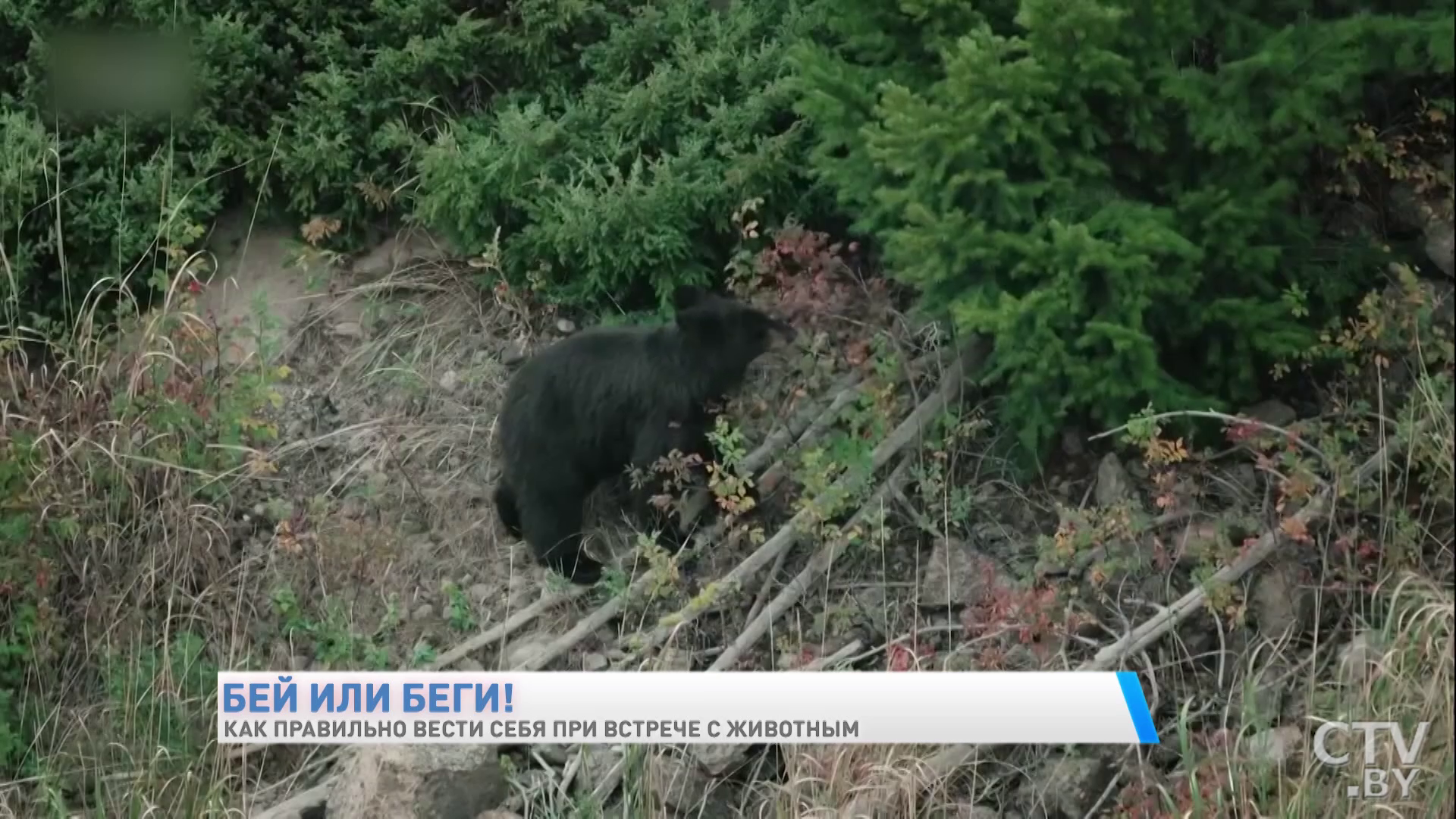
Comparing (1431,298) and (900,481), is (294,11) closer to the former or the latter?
(900,481)

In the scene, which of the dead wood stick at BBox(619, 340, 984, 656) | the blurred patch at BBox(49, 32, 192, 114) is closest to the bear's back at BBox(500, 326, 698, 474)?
the dead wood stick at BBox(619, 340, 984, 656)

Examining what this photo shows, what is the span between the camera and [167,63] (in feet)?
19.6

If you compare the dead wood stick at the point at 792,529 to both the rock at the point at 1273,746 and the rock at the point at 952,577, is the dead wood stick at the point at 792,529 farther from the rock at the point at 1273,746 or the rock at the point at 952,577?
the rock at the point at 1273,746

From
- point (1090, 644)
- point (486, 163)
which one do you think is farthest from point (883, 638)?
point (486, 163)

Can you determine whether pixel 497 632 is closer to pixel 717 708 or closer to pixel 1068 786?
pixel 717 708

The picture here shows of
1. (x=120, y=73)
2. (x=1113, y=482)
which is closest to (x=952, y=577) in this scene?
(x=1113, y=482)

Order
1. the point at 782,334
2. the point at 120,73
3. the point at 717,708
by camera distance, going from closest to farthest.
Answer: the point at 717,708, the point at 782,334, the point at 120,73

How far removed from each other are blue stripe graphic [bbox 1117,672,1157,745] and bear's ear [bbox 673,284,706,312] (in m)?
1.85

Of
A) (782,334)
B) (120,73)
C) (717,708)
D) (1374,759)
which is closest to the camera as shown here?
(1374,759)

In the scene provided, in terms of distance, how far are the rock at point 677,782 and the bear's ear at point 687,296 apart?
1.54 m

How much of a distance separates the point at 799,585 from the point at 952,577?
1.60 feet

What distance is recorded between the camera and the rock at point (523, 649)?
492cm

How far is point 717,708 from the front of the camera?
4.46 m

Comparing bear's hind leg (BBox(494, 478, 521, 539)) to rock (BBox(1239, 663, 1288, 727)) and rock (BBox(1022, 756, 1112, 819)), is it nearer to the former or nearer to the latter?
rock (BBox(1022, 756, 1112, 819))
